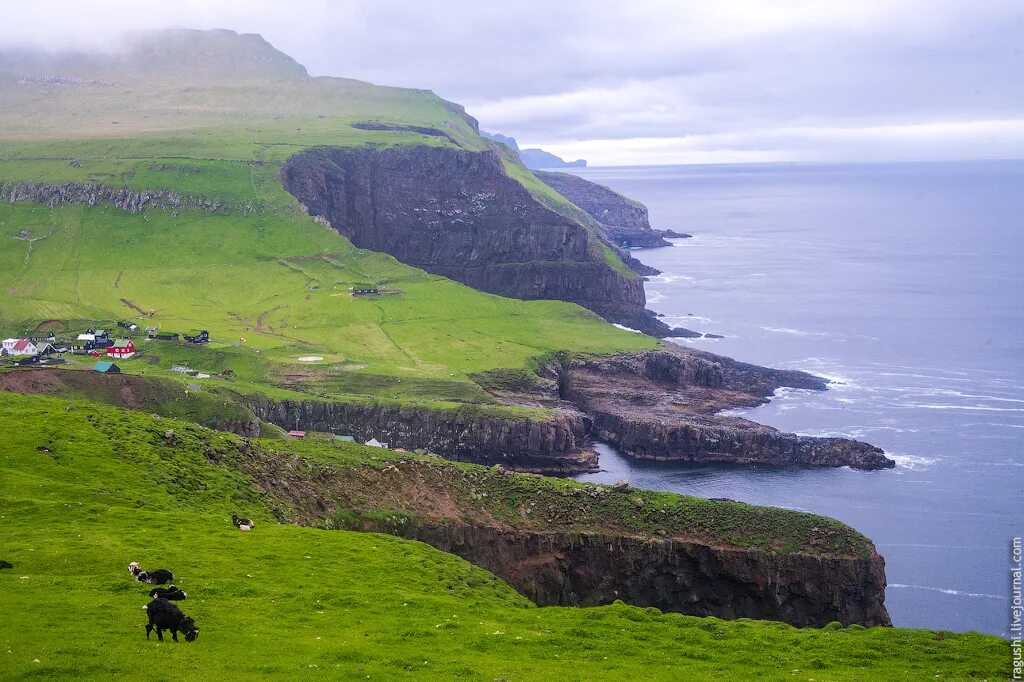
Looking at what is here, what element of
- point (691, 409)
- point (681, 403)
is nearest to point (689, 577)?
point (691, 409)

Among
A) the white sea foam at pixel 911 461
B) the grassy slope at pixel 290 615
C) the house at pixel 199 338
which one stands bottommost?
the white sea foam at pixel 911 461

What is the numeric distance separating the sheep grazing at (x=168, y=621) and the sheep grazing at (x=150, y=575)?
4673 millimetres

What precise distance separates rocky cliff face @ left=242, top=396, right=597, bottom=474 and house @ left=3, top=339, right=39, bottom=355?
105 ft

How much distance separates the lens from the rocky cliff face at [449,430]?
125 m

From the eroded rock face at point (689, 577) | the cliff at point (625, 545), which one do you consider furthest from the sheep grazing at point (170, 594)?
the eroded rock face at point (689, 577)

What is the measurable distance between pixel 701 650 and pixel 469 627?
362 inches

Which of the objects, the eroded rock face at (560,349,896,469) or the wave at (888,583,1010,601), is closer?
the wave at (888,583,1010,601)

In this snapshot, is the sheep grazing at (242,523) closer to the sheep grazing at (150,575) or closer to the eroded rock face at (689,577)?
the sheep grazing at (150,575)

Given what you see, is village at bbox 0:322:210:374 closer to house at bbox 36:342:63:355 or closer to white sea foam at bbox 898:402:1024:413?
house at bbox 36:342:63:355

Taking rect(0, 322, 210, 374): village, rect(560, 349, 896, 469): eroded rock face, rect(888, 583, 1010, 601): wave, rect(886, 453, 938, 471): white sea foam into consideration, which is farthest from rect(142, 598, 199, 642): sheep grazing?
rect(886, 453, 938, 471): white sea foam

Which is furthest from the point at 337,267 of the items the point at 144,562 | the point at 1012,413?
the point at 144,562

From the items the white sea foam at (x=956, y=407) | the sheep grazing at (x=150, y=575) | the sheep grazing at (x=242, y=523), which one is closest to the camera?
the sheep grazing at (x=150, y=575)

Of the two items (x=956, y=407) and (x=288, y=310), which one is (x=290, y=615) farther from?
(x=288, y=310)

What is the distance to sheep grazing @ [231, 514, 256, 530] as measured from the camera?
49.8 m
